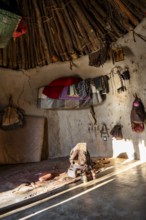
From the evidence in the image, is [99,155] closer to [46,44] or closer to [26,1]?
[46,44]

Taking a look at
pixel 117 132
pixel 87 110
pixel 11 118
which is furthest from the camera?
pixel 87 110

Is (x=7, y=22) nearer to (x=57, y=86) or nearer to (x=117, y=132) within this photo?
(x=57, y=86)

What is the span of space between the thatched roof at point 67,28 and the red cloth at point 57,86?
A: 573 millimetres

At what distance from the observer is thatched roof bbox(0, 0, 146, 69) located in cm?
405

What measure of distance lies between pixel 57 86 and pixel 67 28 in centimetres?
131

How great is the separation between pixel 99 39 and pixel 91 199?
10.7ft

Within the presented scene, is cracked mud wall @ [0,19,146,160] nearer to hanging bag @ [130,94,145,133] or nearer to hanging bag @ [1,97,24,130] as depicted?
hanging bag @ [130,94,145,133]

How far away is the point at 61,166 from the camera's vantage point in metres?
4.27

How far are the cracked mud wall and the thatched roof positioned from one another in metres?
0.23

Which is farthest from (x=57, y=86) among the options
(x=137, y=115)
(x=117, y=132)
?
(x=137, y=115)

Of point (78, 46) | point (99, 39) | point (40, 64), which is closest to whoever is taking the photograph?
point (99, 39)

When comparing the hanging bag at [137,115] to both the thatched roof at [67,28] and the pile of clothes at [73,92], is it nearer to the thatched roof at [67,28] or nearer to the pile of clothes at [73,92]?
the pile of clothes at [73,92]

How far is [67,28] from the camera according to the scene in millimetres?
4656

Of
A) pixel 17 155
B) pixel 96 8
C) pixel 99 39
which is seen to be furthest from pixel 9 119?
pixel 96 8
